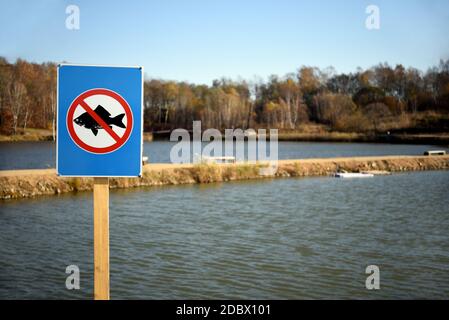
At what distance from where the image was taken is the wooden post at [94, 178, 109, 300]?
14.5ft

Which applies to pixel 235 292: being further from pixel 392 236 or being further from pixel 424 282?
pixel 392 236

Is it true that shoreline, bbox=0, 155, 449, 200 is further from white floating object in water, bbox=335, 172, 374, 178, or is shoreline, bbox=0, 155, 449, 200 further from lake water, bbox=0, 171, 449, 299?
white floating object in water, bbox=335, 172, 374, 178

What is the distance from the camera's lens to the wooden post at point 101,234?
4.42m

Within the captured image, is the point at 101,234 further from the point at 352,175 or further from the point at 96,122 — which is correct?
the point at 352,175

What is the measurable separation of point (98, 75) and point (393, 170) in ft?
116

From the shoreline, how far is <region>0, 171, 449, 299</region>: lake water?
0.90 meters

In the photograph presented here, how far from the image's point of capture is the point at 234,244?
14.9m

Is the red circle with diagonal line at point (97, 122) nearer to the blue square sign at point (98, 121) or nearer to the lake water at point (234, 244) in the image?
the blue square sign at point (98, 121)

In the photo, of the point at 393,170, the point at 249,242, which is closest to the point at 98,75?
the point at 249,242

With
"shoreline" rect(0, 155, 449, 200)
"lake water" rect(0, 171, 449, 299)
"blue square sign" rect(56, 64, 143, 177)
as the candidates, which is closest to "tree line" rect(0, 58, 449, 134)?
"shoreline" rect(0, 155, 449, 200)

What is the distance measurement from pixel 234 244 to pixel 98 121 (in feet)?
36.0

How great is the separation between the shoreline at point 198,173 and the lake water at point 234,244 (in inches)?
35.3

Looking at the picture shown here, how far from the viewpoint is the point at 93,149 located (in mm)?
4363

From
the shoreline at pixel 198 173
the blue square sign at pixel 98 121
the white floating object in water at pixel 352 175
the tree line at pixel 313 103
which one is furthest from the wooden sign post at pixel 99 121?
the tree line at pixel 313 103
